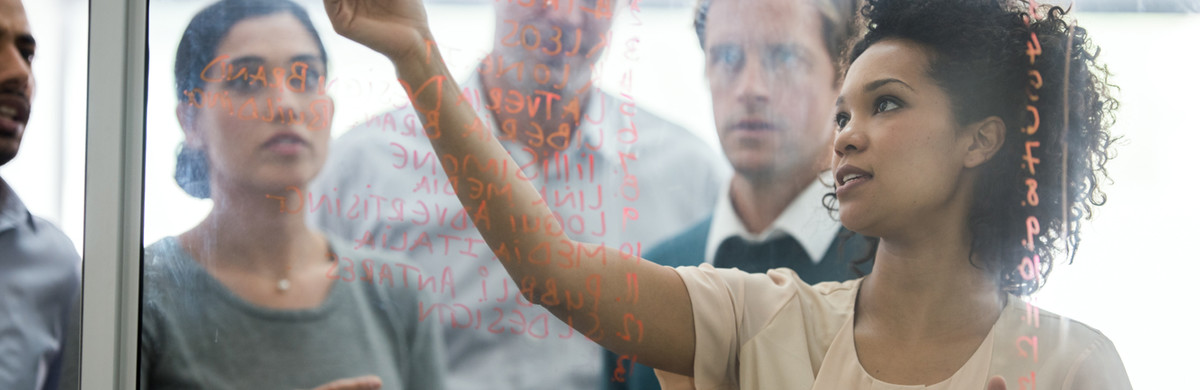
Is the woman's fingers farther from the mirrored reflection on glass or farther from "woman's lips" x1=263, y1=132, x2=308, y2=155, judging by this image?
the mirrored reflection on glass

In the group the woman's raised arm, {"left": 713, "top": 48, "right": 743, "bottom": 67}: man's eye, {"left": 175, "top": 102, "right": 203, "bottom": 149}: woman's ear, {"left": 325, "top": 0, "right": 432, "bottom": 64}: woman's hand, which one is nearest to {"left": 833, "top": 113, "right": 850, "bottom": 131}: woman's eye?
{"left": 713, "top": 48, "right": 743, "bottom": 67}: man's eye

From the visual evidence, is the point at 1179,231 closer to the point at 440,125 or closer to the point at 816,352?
the point at 816,352

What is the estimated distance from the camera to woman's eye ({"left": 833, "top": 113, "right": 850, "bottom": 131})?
1.29m

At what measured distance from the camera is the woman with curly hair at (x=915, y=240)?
1254mm

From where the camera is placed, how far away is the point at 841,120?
4.24 ft

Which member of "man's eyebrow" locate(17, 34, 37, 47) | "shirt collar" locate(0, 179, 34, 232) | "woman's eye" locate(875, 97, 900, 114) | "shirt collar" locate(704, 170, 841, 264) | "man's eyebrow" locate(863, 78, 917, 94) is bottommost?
"shirt collar" locate(0, 179, 34, 232)

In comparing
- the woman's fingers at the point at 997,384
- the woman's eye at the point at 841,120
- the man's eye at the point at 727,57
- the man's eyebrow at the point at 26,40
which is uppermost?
the man's eye at the point at 727,57

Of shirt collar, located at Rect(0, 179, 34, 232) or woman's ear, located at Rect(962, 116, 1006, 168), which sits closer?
woman's ear, located at Rect(962, 116, 1006, 168)

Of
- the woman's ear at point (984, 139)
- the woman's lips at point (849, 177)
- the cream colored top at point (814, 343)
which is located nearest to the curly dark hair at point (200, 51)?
the cream colored top at point (814, 343)

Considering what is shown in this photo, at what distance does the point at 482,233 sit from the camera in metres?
1.33

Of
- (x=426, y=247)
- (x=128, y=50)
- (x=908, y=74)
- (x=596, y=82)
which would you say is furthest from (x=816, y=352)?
(x=128, y=50)

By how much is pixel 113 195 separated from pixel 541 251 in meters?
0.80

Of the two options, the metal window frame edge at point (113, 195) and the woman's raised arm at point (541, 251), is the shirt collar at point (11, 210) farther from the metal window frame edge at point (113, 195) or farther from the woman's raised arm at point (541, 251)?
the woman's raised arm at point (541, 251)

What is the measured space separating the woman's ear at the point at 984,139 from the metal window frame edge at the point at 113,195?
4.72 feet
